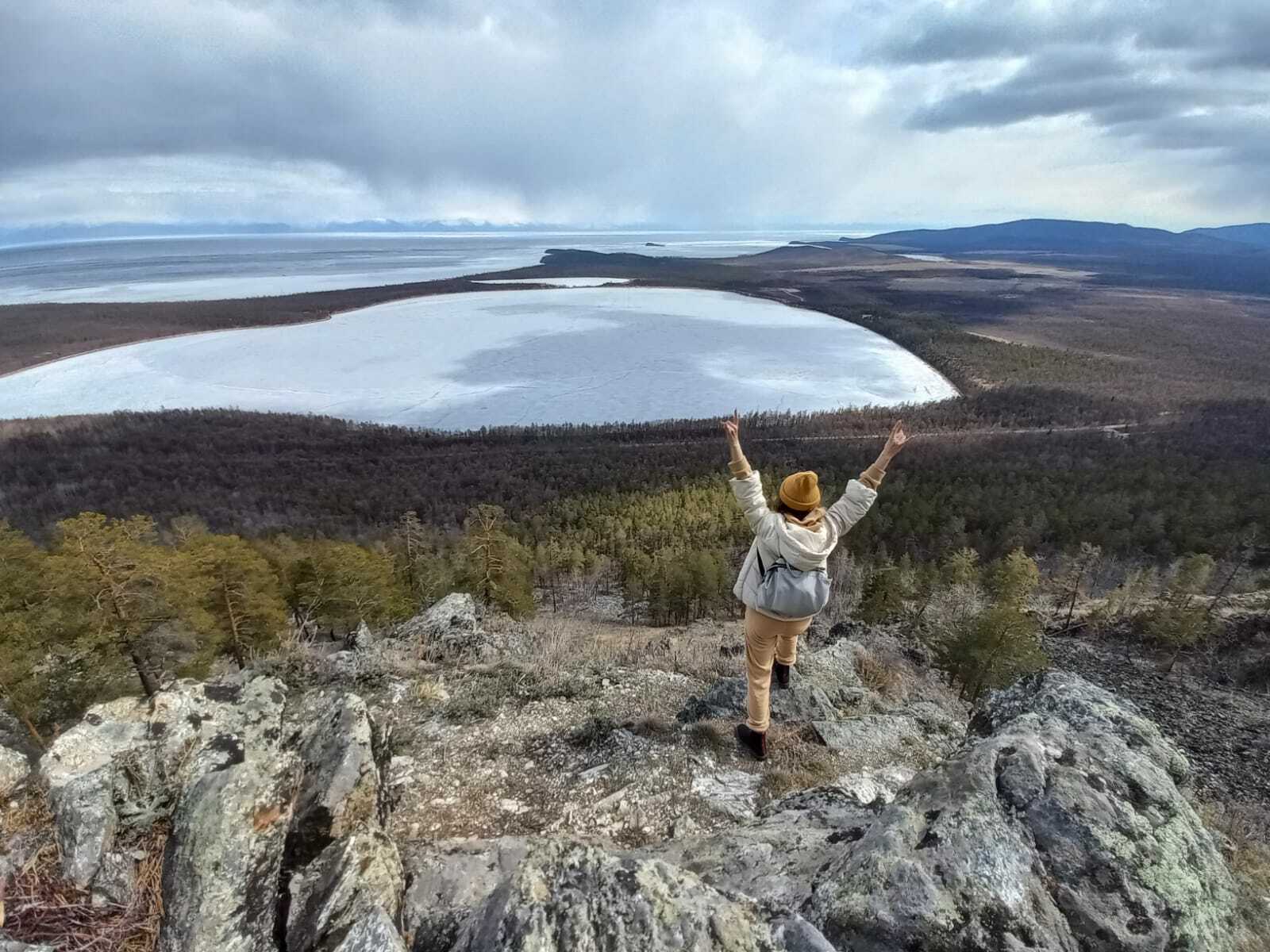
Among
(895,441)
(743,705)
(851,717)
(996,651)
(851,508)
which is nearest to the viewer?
(851,508)

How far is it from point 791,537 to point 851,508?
707mm

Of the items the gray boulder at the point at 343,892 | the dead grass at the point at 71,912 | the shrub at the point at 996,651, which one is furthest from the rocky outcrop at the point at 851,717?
the shrub at the point at 996,651

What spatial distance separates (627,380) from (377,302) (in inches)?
3875

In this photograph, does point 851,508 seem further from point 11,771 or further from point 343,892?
point 11,771

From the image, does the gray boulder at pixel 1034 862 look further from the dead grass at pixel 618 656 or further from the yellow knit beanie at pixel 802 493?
the dead grass at pixel 618 656

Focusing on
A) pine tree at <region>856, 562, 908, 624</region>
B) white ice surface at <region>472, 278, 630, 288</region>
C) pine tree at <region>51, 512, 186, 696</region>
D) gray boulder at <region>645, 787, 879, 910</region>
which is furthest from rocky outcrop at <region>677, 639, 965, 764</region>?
white ice surface at <region>472, 278, 630, 288</region>

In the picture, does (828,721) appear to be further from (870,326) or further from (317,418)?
(870,326)

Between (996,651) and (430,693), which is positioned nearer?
(430,693)

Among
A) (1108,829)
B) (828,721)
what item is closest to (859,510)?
(1108,829)

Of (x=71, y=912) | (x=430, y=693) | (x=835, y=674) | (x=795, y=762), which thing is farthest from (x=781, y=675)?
(x=71, y=912)

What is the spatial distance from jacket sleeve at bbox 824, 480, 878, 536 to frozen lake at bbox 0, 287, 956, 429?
63.3 meters

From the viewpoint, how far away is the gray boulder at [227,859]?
10.8 feet

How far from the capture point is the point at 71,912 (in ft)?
10.9

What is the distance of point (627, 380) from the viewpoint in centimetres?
8131
